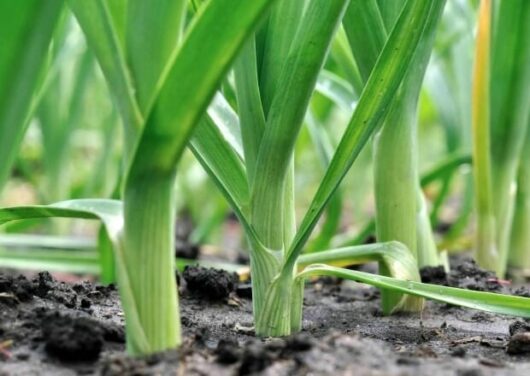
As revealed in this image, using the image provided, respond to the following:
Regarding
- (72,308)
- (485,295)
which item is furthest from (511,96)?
(72,308)

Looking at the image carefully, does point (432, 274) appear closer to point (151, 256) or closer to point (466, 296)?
point (466, 296)

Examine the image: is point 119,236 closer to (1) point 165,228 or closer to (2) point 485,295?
(1) point 165,228

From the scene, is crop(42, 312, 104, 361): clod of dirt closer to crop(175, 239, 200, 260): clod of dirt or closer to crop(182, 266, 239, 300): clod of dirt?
crop(182, 266, 239, 300): clod of dirt

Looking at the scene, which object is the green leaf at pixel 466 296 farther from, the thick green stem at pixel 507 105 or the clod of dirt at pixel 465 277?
the thick green stem at pixel 507 105

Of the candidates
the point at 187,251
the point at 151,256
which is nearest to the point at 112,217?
the point at 151,256

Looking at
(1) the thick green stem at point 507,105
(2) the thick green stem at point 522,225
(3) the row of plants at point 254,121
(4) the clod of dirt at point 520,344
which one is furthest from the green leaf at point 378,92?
(2) the thick green stem at point 522,225

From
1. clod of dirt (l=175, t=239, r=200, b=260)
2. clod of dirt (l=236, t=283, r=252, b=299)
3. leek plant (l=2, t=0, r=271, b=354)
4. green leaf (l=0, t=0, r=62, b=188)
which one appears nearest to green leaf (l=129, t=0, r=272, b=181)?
leek plant (l=2, t=0, r=271, b=354)
